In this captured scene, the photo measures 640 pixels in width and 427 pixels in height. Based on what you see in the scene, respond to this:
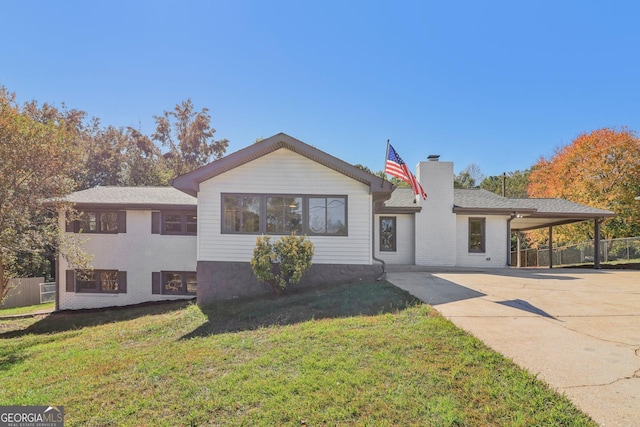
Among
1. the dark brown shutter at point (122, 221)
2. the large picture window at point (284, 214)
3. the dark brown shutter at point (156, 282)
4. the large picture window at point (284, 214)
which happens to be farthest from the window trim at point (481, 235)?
the dark brown shutter at point (122, 221)

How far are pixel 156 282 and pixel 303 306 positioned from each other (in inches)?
340

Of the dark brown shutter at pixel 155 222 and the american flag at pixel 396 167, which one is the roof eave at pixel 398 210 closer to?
the american flag at pixel 396 167

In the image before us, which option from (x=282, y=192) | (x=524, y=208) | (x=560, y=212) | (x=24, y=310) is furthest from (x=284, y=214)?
(x=24, y=310)

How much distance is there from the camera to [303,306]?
7.32 m

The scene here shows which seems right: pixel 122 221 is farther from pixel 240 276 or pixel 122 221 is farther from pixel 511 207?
pixel 511 207

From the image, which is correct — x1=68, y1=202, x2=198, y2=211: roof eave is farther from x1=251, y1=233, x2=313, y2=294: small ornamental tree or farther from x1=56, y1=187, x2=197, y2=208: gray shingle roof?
x1=251, y1=233, x2=313, y2=294: small ornamental tree

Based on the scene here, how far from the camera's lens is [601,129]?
2139 centimetres

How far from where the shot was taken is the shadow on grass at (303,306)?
643 cm

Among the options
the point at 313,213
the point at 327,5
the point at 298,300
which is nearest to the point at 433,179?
the point at 313,213

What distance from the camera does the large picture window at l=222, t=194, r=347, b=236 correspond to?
966 centimetres

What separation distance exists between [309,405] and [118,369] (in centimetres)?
348

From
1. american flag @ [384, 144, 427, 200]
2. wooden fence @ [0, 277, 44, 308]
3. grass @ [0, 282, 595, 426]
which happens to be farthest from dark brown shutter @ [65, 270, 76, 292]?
american flag @ [384, 144, 427, 200]

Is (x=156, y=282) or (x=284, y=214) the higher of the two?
(x=284, y=214)

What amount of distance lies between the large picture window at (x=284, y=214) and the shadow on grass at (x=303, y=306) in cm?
189
